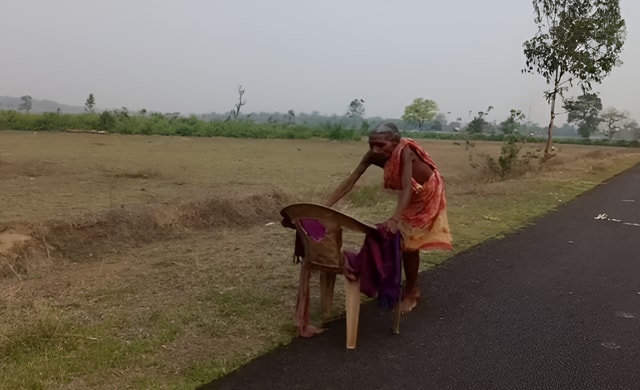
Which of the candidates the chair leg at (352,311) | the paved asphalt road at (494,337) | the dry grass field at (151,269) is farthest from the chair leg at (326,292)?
the chair leg at (352,311)

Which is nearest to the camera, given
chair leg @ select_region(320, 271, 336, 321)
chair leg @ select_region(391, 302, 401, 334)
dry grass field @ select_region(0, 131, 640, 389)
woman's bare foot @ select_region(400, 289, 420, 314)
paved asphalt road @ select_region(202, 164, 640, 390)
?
paved asphalt road @ select_region(202, 164, 640, 390)

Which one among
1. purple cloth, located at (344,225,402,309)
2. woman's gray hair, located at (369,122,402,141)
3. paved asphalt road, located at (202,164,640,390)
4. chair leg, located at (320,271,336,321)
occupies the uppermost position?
woman's gray hair, located at (369,122,402,141)

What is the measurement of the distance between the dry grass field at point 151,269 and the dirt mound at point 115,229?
0.02 metres

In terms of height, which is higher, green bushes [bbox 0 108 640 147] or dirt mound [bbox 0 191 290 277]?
A: green bushes [bbox 0 108 640 147]

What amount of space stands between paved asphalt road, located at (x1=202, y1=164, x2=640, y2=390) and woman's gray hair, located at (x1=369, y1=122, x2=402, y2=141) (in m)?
1.41

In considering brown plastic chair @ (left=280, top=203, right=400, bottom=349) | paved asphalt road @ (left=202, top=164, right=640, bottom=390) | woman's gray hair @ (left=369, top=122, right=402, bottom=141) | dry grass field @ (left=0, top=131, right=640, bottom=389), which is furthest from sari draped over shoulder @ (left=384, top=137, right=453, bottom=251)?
Result: dry grass field @ (left=0, top=131, right=640, bottom=389)

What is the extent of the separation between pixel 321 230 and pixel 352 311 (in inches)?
23.0

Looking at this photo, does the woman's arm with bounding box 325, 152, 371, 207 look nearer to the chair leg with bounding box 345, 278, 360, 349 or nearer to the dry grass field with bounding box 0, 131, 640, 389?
the chair leg with bounding box 345, 278, 360, 349

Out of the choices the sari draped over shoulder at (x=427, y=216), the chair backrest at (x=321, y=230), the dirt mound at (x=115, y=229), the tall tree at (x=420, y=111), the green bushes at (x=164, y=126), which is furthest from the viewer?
the tall tree at (x=420, y=111)

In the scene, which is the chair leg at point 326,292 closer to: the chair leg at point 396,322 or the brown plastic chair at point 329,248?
the brown plastic chair at point 329,248

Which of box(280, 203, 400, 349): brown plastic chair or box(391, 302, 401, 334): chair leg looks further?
box(391, 302, 401, 334): chair leg

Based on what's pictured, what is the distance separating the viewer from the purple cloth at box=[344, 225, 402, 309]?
153 inches

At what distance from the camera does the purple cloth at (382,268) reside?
390 cm

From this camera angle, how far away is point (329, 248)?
3.96 metres
